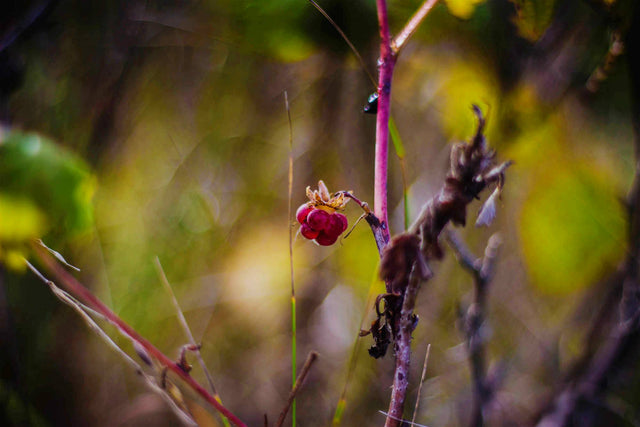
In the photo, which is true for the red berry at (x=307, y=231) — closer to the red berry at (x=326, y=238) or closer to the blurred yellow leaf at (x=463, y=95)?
the red berry at (x=326, y=238)

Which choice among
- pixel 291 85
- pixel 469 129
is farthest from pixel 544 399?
pixel 291 85

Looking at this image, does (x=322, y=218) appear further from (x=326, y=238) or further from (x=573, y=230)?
(x=573, y=230)

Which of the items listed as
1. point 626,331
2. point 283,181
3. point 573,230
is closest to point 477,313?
point 626,331

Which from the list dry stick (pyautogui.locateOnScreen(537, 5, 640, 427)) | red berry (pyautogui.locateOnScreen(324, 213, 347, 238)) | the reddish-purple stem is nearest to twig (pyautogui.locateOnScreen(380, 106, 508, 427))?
the reddish-purple stem

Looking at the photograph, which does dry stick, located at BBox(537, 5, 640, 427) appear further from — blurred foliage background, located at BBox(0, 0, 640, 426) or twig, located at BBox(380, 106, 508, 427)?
twig, located at BBox(380, 106, 508, 427)

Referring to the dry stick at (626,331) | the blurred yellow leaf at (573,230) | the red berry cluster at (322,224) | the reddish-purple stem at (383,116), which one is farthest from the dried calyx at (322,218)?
the blurred yellow leaf at (573,230)
